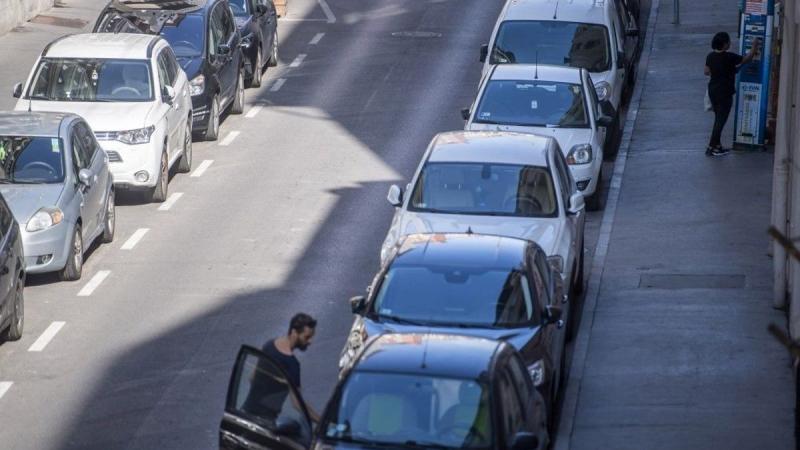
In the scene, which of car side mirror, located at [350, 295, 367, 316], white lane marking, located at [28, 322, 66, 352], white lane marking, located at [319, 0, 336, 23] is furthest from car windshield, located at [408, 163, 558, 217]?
white lane marking, located at [319, 0, 336, 23]

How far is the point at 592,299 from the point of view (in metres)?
18.3

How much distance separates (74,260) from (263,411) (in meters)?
8.49

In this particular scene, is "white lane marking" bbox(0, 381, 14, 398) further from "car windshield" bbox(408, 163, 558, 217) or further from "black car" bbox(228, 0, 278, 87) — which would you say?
"black car" bbox(228, 0, 278, 87)

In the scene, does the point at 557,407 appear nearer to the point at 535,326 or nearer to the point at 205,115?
the point at 535,326

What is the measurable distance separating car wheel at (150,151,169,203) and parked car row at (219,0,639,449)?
4.08 m

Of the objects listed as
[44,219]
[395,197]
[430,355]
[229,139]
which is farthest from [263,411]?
[229,139]

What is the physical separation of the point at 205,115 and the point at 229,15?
305 centimetres

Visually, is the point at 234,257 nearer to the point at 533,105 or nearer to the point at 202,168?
the point at 533,105

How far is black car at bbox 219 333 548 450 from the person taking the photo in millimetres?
10797

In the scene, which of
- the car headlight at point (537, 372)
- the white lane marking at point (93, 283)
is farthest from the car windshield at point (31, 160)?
the car headlight at point (537, 372)

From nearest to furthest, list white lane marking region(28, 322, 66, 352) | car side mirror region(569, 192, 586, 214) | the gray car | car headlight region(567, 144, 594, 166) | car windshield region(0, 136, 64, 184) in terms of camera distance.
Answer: white lane marking region(28, 322, 66, 352), car side mirror region(569, 192, 586, 214), the gray car, car windshield region(0, 136, 64, 184), car headlight region(567, 144, 594, 166)

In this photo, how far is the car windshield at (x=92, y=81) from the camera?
74.9ft

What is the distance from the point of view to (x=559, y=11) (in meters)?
26.0

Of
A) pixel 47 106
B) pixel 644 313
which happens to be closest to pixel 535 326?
pixel 644 313
